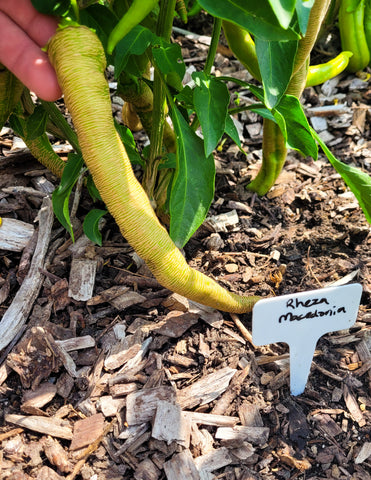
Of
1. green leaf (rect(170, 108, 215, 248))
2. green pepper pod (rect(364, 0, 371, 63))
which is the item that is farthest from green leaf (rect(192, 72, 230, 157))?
green pepper pod (rect(364, 0, 371, 63))

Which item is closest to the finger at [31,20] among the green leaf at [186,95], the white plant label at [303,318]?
Answer: the green leaf at [186,95]

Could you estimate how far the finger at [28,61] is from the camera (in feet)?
4.27

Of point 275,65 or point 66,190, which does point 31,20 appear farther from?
point 275,65

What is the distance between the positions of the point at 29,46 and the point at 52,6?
0.46ft

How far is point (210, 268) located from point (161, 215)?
0.25m

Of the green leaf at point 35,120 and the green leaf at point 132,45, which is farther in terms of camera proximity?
the green leaf at point 35,120

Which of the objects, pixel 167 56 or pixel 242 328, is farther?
pixel 242 328

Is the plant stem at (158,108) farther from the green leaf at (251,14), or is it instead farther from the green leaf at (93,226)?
the green leaf at (251,14)

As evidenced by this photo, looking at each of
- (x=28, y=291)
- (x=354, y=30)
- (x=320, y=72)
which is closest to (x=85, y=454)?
(x=28, y=291)

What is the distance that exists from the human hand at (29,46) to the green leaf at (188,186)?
34 centimetres

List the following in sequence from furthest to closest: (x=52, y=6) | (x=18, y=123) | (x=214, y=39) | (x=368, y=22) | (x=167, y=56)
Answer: (x=368, y=22) → (x=18, y=123) → (x=214, y=39) → (x=167, y=56) → (x=52, y=6)

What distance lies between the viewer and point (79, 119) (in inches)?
49.4

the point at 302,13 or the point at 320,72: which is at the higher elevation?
the point at 302,13

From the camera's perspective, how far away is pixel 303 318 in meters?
1.40
